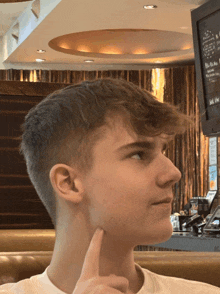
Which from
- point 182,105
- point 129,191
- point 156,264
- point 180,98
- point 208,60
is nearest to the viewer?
point 129,191

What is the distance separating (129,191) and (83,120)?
0.13 metres

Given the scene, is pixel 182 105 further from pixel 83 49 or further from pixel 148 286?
pixel 148 286

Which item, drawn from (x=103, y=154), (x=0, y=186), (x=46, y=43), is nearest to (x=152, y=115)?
(x=103, y=154)

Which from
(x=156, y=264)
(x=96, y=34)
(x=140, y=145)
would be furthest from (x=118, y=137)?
(x=96, y=34)

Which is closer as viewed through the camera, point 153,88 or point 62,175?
point 62,175

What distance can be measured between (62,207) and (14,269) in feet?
1.02

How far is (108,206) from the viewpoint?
0.67 m

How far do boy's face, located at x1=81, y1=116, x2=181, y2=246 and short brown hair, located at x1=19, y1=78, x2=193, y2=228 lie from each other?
24mm

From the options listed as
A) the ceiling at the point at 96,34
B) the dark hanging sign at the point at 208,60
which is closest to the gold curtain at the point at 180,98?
the ceiling at the point at 96,34

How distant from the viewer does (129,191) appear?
2.16ft

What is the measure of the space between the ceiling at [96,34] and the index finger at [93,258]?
4.21 m

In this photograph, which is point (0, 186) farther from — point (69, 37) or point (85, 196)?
point (69, 37)

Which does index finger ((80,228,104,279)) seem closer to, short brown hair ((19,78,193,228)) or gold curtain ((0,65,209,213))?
short brown hair ((19,78,193,228))

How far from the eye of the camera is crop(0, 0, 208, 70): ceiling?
4930mm
